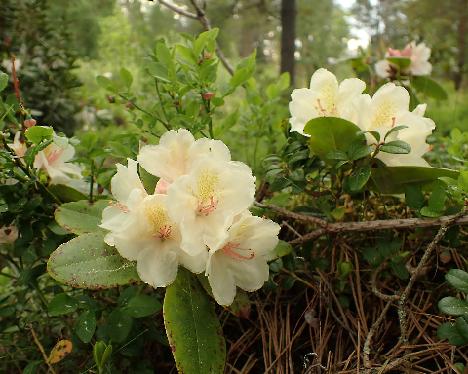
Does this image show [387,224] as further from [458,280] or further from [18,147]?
[18,147]

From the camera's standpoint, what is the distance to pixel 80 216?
0.89m

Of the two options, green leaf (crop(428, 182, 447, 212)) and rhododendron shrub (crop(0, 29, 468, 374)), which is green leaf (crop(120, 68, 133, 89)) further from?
green leaf (crop(428, 182, 447, 212))

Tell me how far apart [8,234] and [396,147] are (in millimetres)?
833

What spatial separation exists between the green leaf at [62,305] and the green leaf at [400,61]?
139 cm

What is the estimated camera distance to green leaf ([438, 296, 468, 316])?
715mm

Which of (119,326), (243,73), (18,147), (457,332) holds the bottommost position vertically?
(119,326)

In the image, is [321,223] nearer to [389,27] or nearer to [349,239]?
[349,239]

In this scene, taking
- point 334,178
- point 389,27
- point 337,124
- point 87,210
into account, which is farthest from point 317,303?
point 389,27

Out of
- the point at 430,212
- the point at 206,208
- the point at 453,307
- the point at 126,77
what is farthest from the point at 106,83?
the point at 453,307

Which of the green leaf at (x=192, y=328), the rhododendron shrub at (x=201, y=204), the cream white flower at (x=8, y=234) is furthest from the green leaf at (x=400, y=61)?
the cream white flower at (x=8, y=234)

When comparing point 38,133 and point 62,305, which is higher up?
point 38,133

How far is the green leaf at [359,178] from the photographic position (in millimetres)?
826

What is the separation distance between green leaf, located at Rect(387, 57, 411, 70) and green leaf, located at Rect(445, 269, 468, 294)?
44.4 inches

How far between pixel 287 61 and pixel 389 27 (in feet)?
53.3
